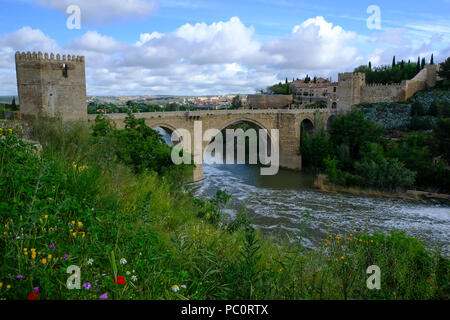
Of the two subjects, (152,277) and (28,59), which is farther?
(28,59)

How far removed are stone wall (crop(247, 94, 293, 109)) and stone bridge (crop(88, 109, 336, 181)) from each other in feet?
53.3

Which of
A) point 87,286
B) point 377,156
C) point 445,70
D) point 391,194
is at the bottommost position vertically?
point 391,194

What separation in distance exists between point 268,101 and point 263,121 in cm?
2266

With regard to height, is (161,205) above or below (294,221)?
above

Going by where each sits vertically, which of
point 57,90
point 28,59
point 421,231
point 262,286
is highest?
point 28,59

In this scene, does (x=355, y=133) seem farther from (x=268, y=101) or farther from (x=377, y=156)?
(x=268, y=101)

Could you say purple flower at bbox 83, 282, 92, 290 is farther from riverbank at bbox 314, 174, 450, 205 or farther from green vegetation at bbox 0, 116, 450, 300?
riverbank at bbox 314, 174, 450, 205

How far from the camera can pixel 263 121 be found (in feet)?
94.1

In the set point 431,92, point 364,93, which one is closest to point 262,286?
point 364,93

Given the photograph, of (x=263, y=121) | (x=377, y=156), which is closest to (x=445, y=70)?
(x=377, y=156)

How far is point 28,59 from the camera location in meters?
12.8

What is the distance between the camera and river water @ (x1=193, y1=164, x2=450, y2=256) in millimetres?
14172

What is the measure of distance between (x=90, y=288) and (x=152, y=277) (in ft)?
1.41
